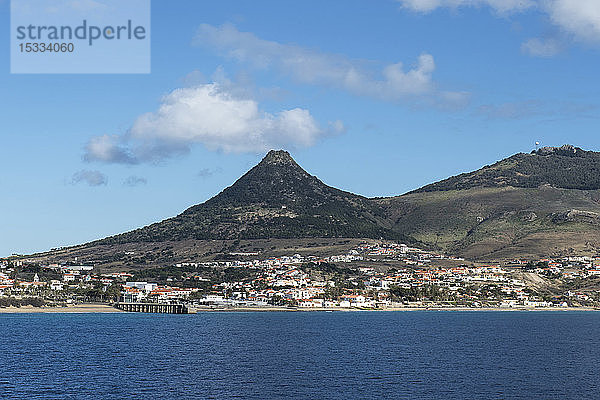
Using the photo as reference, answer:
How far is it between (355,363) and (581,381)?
2577cm

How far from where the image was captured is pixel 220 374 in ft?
260

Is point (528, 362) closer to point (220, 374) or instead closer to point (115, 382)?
point (220, 374)

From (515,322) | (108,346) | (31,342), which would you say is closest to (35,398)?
(108,346)

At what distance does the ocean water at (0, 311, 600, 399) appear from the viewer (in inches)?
2707

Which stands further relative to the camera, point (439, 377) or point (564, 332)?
point (564, 332)

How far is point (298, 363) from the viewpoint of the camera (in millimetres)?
89125

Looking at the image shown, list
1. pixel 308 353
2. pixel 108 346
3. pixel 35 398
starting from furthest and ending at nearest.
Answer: pixel 108 346, pixel 308 353, pixel 35 398

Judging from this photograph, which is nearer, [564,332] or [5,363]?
[5,363]

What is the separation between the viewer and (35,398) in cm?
6353

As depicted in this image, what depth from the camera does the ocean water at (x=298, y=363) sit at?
6875 centimetres

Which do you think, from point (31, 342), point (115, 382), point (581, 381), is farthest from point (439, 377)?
point (31, 342)

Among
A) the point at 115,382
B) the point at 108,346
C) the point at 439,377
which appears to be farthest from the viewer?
the point at 108,346

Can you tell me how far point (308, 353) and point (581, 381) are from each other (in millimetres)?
36631

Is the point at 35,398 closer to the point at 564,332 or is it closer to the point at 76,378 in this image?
the point at 76,378
